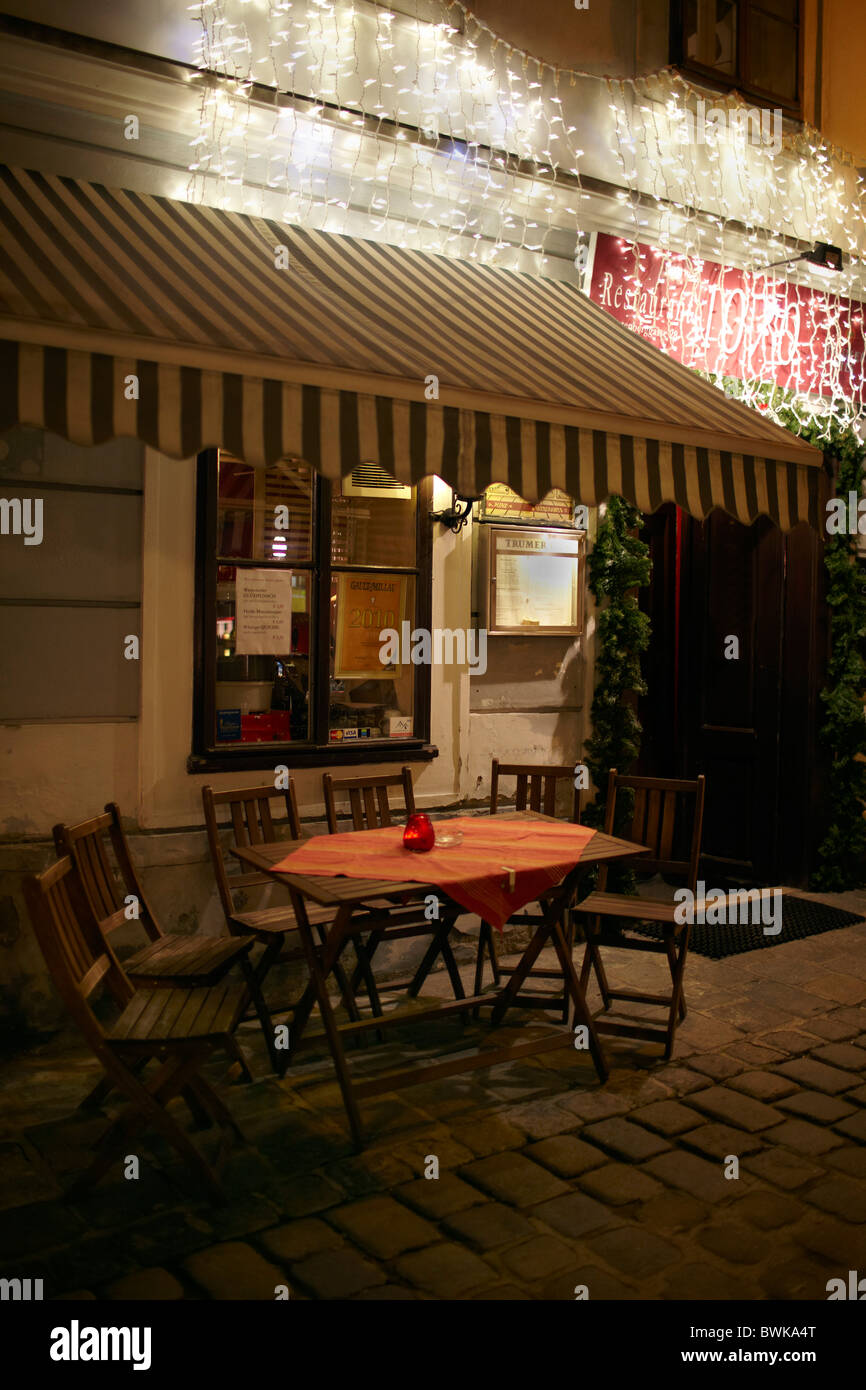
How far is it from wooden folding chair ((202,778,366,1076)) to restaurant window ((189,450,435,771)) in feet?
1.30

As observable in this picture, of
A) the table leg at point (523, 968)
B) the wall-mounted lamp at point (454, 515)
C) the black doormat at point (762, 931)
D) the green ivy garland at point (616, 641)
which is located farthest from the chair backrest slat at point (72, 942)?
the black doormat at point (762, 931)

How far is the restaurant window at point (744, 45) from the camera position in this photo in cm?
695

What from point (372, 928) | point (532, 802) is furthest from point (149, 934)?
point (532, 802)

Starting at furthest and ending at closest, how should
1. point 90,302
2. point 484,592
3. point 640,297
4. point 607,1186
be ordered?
point 640,297
point 484,592
point 90,302
point 607,1186

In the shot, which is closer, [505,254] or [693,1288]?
[693,1288]

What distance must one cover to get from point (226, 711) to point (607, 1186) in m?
2.90

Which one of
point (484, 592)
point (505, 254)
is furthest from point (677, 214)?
point (484, 592)

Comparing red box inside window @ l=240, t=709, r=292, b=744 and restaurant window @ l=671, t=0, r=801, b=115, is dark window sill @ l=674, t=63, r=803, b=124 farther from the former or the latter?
red box inside window @ l=240, t=709, r=292, b=744

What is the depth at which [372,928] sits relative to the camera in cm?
419

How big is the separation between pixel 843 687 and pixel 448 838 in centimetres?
396

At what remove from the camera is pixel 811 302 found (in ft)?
26.1

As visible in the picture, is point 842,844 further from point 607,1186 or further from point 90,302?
point 90,302

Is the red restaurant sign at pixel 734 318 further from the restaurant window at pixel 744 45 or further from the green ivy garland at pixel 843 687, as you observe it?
the restaurant window at pixel 744 45
